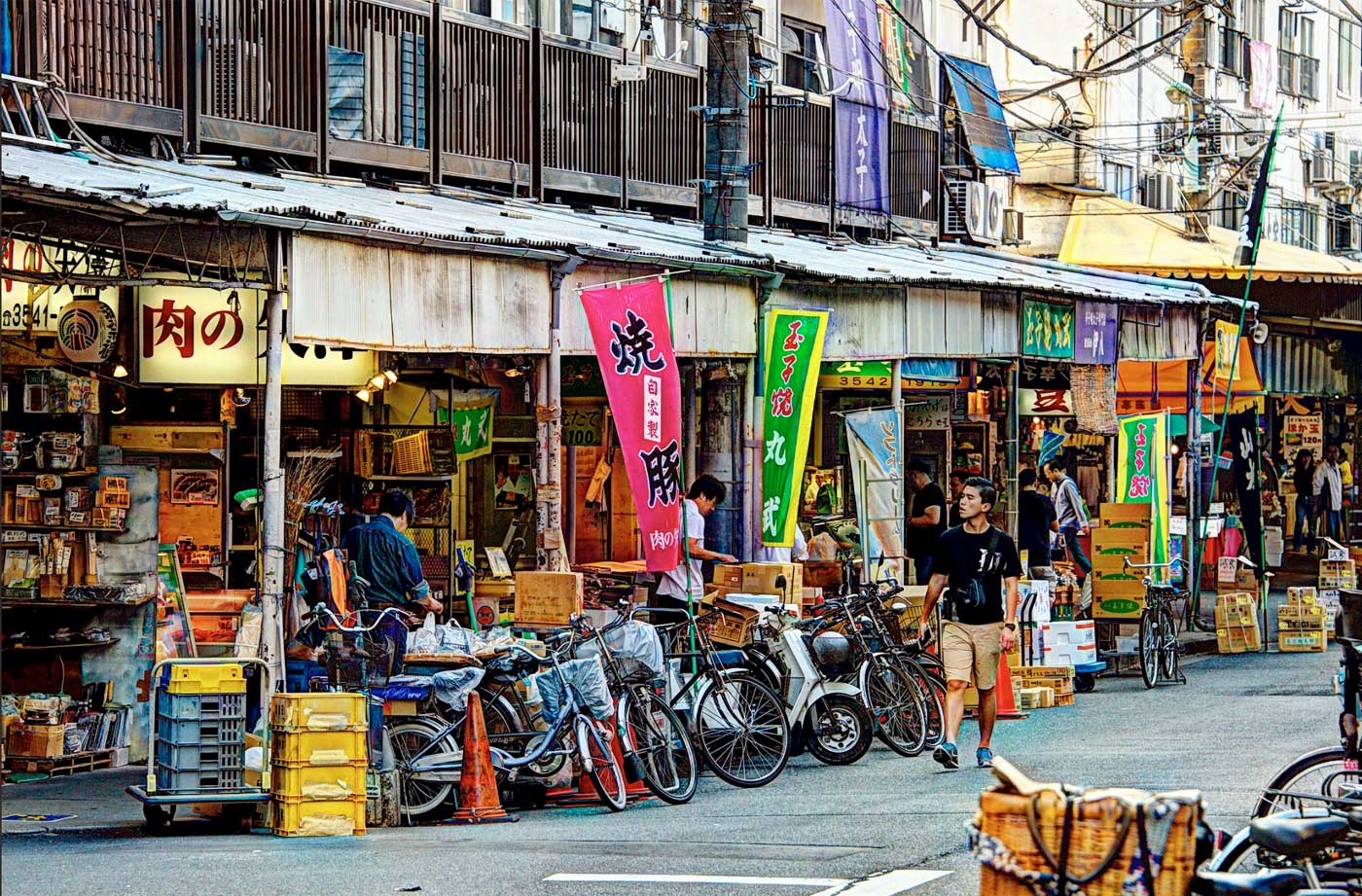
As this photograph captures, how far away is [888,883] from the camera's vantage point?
31.7ft

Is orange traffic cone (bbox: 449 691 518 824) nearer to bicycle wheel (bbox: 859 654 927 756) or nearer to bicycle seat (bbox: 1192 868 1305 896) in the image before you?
bicycle wheel (bbox: 859 654 927 756)

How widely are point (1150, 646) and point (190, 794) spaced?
11325mm

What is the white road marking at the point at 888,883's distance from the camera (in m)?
9.44

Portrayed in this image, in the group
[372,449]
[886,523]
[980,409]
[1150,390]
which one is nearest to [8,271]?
[372,449]

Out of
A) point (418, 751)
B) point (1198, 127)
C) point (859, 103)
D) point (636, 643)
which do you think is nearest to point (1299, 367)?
point (1198, 127)

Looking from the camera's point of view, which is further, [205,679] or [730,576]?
[730,576]

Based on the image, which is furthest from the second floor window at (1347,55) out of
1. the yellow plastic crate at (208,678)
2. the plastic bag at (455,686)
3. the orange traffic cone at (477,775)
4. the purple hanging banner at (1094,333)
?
the yellow plastic crate at (208,678)

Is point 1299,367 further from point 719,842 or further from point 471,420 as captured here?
point 719,842

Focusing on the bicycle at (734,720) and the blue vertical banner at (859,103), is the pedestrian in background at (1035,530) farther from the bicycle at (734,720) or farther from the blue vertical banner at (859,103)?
the bicycle at (734,720)

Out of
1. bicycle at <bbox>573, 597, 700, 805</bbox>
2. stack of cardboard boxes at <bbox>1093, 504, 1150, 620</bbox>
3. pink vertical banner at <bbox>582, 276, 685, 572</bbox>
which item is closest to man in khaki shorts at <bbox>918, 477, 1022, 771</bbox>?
bicycle at <bbox>573, 597, 700, 805</bbox>

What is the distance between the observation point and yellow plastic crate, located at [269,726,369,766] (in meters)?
11.3

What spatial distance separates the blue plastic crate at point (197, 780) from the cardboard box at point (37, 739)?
2.56m

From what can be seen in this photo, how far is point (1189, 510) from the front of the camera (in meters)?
25.2

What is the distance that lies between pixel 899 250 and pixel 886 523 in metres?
6.41
